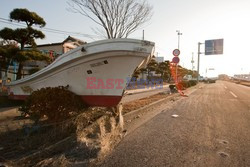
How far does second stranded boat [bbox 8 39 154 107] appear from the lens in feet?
12.3

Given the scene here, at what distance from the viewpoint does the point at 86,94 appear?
4230mm

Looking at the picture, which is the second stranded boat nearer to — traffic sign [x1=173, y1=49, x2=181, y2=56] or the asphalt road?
the asphalt road

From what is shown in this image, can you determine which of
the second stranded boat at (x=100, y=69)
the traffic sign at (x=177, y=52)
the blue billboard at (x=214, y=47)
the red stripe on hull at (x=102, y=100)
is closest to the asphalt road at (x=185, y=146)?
the red stripe on hull at (x=102, y=100)

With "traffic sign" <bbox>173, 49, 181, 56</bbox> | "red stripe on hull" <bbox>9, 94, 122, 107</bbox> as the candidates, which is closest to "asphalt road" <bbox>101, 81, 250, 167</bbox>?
"red stripe on hull" <bbox>9, 94, 122, 107</bbox>

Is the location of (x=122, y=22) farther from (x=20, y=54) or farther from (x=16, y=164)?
(x=16, y=164)

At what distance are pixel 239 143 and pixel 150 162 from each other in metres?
2.14

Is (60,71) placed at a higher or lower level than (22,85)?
higher

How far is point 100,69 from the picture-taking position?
405cm

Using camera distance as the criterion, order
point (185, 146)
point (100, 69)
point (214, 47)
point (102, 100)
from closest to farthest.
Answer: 1. point (185, 146)
2. point (100, 69)
3. point (102, 100)
4. point (214, 47)

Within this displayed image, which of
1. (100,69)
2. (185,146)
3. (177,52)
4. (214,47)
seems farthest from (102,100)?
(214,47)

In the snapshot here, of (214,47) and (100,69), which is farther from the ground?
(214,47)

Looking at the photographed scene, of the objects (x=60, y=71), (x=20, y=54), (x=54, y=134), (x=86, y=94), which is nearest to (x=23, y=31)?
(x=20, y=54)

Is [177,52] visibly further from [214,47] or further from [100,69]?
[214,47]

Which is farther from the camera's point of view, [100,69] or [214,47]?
[214,47]
